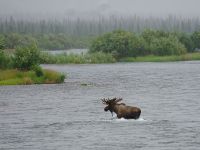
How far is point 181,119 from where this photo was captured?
59.2 metres

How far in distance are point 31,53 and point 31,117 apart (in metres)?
52.6

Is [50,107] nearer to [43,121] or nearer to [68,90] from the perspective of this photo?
[43,121]

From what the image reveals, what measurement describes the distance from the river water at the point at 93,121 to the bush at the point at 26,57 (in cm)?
1893

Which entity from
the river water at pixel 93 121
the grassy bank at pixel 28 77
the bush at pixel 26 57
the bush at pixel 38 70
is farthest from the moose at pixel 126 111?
the bush at pixel 26 57

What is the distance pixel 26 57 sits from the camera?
115312mm

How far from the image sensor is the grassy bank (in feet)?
362

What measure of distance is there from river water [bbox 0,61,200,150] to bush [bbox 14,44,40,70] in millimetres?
18927

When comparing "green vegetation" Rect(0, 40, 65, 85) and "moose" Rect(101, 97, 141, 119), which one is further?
"green vegetation" Rect(0, 40, 65, 85)

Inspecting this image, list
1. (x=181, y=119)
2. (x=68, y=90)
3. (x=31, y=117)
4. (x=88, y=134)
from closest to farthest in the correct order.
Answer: (x=88, y=134) → (x=181, y=119) → (x=31, y=117) → (x=68, y=90)

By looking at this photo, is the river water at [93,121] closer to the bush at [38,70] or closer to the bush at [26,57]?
the bush at [38,70]

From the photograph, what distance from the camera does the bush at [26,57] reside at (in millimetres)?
115438

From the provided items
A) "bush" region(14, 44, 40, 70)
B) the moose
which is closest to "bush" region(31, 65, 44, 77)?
"bush" region(14, 44, 40, 70)

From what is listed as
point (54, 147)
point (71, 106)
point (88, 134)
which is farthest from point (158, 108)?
point (54, 147)

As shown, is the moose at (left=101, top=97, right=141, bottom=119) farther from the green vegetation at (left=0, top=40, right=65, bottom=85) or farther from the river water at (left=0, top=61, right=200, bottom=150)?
the green vegetation at (left=0, top=40, right=65, bottom=85)
